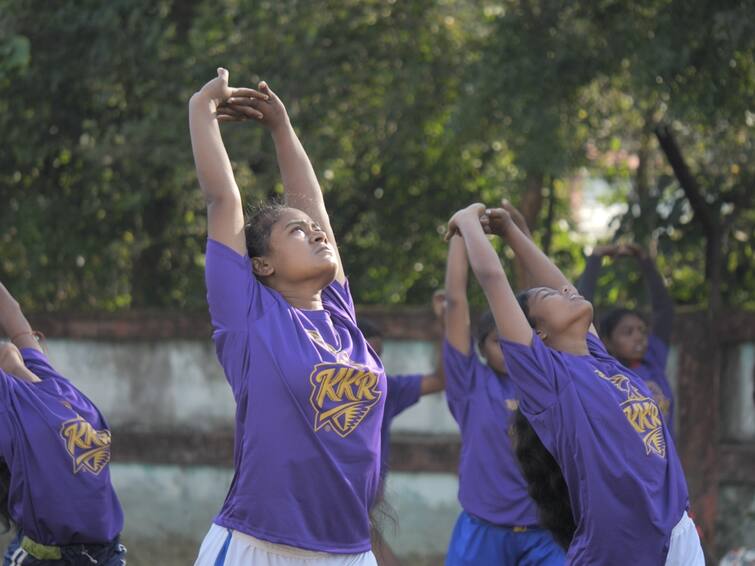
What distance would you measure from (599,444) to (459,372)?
1.67m

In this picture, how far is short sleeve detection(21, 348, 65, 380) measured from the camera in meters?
5.17

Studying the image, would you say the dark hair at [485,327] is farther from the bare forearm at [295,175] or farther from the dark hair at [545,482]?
the bare forearm at [295,175]

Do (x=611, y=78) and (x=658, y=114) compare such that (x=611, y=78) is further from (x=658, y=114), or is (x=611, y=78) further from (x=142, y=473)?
(x=142, y=473)

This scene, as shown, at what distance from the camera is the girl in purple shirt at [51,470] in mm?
4961

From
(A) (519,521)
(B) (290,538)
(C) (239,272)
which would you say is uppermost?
(C) (239,272)

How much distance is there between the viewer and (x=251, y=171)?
7.71 m

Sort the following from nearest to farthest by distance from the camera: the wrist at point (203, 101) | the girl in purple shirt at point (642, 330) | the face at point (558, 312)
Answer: the wrist at point (203, 101) → the face at point (558, 312) → the girl in purple shirt at point (642, 330)

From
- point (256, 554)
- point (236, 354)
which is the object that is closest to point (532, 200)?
point (236, 354)

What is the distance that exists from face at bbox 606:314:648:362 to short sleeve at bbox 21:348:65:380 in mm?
2560

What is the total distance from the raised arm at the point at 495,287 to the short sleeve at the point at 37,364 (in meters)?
1.86

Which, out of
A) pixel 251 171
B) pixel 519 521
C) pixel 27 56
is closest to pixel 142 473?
pixel 251 171

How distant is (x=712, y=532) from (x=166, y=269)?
12.2 ft

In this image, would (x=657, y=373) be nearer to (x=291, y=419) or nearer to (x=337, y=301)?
(x=337, y=301)

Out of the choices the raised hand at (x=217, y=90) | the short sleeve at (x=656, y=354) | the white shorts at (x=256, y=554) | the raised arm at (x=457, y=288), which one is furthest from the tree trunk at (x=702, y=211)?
the white shorts at (x=256, y=554)
